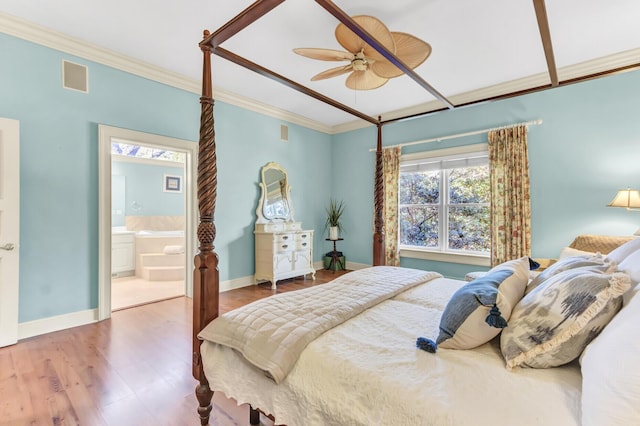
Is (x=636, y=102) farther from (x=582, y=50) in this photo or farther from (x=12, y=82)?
(x=12, y=82)

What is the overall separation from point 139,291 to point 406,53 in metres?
4.51

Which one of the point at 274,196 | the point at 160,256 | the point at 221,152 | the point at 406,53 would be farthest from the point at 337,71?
the point at 160,256

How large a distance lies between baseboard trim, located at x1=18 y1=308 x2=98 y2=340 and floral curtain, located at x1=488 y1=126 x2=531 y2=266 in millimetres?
4778

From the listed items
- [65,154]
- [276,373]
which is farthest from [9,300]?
[276,373]

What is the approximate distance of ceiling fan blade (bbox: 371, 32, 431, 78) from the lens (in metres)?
2.13

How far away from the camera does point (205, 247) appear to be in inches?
62.5

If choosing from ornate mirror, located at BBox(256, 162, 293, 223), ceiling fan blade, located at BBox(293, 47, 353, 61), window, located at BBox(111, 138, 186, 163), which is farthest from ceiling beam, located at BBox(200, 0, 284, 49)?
window, located at BBox(111, 138, 186, 163)

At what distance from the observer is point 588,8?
2.36 meters

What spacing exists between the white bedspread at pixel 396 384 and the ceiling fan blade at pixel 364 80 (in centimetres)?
221

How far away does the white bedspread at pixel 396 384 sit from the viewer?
2.66ft

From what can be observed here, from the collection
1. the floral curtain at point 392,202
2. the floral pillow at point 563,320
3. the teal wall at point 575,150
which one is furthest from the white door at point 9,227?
the teal wall at point 575,150

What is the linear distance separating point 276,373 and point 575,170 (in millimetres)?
4042

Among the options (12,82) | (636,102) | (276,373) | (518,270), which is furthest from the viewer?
(636,102)

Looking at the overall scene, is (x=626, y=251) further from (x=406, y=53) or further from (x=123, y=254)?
(x=123, y=254)
